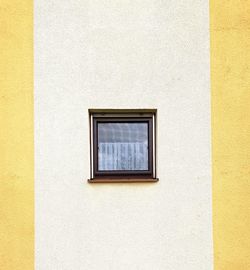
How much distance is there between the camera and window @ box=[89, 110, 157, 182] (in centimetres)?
502

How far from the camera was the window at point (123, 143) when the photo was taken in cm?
502

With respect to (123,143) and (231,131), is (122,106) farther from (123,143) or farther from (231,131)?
(231,131)

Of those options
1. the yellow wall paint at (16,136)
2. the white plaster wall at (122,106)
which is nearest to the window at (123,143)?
the white plaster wall at (122,106)

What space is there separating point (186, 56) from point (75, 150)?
5.35 ft

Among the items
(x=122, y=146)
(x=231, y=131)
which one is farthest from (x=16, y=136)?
(x=231, y=131)

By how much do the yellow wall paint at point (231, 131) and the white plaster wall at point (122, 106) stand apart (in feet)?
0.36

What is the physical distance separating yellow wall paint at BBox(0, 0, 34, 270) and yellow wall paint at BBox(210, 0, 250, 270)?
6.71 ft

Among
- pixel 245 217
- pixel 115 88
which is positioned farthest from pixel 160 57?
pixel 245 217

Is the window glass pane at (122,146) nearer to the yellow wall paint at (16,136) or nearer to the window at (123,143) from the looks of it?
the window at (123,143)

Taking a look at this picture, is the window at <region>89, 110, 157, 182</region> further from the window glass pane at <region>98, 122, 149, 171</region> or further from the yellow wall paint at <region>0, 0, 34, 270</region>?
the yellow wall paint at <region>0, 0, 34, 270</region>

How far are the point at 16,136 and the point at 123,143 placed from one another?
120 cm

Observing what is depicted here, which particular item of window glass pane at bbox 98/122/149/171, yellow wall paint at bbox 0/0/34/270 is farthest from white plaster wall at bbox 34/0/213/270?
window glass pane at bbox 98/122/149/171

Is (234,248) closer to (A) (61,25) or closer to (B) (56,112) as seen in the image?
(B) (56,112)

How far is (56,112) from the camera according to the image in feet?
16.2
